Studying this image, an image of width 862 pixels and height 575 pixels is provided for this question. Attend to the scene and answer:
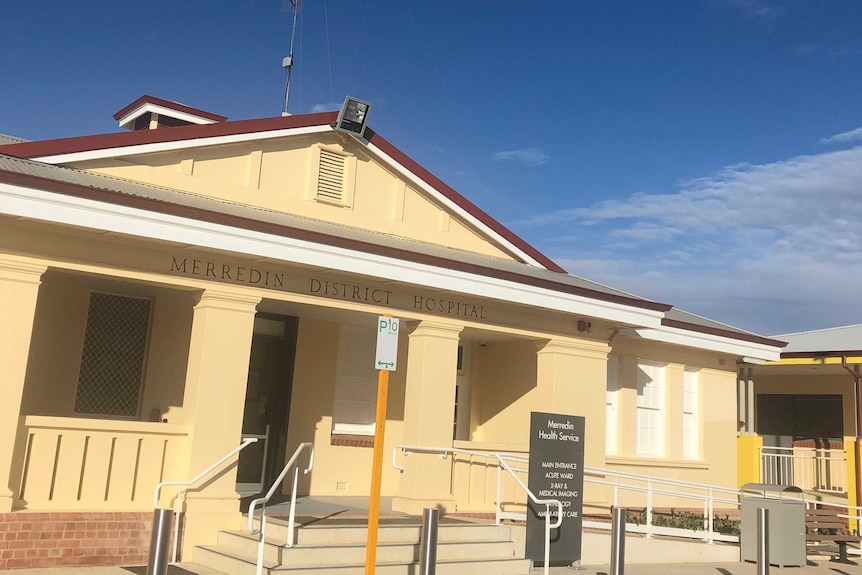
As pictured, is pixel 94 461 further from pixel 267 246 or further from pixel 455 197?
pixel 455 197

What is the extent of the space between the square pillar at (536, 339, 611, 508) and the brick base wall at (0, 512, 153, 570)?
6808mm

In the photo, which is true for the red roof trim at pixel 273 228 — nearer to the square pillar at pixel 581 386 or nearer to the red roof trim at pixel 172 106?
the square pillar at pixel 581 386

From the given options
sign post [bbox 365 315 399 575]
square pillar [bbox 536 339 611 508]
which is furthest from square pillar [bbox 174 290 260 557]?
square pillar [bbox 536 339 611 508]

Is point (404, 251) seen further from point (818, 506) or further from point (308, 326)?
point (818, 506)

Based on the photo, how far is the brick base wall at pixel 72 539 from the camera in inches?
367

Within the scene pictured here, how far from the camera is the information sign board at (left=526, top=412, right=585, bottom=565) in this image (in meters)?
11.0

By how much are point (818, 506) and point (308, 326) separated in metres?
12.2

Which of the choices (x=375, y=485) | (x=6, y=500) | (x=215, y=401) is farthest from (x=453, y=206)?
(x=6, y=500)

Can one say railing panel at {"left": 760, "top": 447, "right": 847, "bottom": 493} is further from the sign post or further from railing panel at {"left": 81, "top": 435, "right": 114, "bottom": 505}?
railing panel at {"left": 81, "top": 435, "right": 114, "bottom": 505}

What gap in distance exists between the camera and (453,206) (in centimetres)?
1436

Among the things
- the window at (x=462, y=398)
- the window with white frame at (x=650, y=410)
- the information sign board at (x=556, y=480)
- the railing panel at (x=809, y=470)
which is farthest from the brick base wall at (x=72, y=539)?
the railing panel at (x=809, y=470)

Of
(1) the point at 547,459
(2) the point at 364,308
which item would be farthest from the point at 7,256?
(1) the point at 547,459

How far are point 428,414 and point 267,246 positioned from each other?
370 centimetres

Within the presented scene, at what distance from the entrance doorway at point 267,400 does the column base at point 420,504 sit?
2433 millimetres
